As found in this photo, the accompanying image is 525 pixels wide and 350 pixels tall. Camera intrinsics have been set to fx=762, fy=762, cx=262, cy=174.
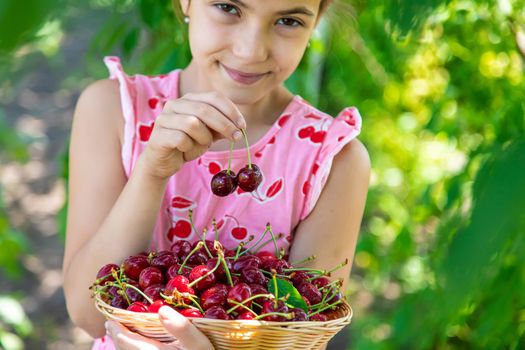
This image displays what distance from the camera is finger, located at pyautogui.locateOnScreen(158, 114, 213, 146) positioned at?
0.99 m

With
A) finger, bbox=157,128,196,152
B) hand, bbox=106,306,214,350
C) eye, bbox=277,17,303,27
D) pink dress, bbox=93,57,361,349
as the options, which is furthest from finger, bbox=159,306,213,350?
eye, bbox=277,17,303,27

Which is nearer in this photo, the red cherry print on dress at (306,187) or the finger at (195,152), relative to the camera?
the finger at (195,152)

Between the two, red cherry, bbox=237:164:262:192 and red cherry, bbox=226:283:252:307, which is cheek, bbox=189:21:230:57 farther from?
red cherry, bbox=226:283:252:307

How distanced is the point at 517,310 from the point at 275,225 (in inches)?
22.9

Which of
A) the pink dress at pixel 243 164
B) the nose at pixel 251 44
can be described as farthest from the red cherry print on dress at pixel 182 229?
the nose at pixel 251 44

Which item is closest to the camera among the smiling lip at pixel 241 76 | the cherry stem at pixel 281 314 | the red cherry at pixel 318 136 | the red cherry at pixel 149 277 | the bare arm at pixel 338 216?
the cherry stem at pixel 281 314

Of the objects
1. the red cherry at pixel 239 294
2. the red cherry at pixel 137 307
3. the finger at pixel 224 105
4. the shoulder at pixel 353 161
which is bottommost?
the red cherry at pixel 137 307

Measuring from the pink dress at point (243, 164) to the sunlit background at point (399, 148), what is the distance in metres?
0.21

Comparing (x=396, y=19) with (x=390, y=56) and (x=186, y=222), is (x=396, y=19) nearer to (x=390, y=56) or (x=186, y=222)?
(x=186, y=222)

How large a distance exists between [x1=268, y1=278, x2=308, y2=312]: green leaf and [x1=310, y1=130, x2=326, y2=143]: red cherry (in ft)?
1.71

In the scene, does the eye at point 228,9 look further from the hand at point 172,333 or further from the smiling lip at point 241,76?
the hand at point 172,333

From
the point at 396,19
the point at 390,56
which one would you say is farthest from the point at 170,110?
the point at 390,56

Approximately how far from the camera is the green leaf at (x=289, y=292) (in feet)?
3.05

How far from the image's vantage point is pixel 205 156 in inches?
55.3
